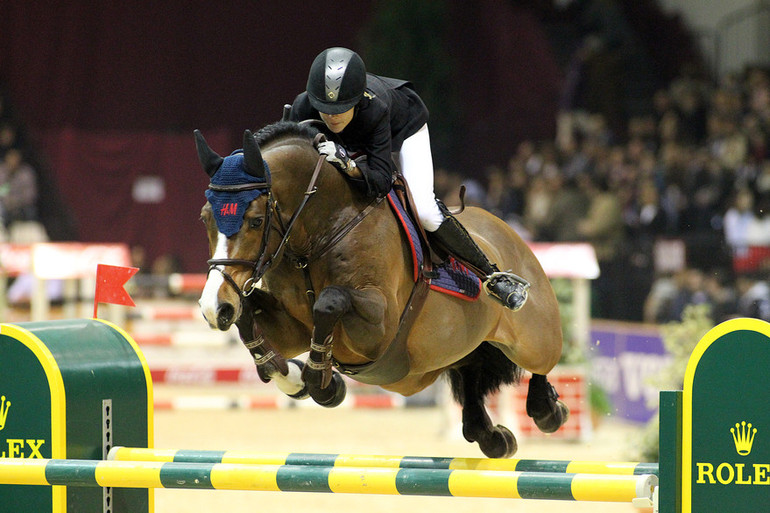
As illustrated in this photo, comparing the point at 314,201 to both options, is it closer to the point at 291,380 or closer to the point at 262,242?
the point at 262,242

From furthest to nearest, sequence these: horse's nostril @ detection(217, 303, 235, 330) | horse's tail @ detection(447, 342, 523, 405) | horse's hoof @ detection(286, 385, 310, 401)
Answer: horse's tail @ detection(447, 342, 523, 405) < horse's hoof @ detection(286, 385, 310, 401) < horse's nostril @ detection(217, 303, 235, 330)

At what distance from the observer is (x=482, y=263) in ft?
15.0

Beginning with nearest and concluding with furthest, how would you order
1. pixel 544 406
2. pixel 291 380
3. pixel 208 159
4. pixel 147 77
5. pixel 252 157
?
pixel 252 157 < pixel 208 159 < pixel 291 380 < pixel 544 406 < pixel 147 77

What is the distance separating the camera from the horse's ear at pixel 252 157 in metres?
3.71

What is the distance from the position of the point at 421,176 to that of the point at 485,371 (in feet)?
4.18

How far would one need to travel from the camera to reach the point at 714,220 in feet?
37.7

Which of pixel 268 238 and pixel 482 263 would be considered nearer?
pixel 268 238

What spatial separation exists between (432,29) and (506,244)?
1119cm

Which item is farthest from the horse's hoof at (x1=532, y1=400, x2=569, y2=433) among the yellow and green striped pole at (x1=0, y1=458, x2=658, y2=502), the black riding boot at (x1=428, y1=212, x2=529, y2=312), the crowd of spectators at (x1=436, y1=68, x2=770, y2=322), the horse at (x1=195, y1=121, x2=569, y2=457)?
the crowd of spectators at (x1=436, y1=68, x2=770, y2=322)

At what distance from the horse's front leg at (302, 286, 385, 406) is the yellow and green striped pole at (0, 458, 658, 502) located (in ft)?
1.33

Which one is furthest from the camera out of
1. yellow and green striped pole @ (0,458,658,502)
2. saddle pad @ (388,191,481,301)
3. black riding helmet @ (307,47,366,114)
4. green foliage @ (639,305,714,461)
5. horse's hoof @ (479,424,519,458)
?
green foliage @ (639,305,714,461)

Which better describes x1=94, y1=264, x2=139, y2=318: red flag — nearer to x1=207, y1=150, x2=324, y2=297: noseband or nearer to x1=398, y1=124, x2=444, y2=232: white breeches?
x1=207, y1=150, x2=324, y2=297: noseband

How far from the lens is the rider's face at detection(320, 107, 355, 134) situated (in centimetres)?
404

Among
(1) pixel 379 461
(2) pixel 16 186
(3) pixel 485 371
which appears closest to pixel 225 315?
(1) pixel 379 461
